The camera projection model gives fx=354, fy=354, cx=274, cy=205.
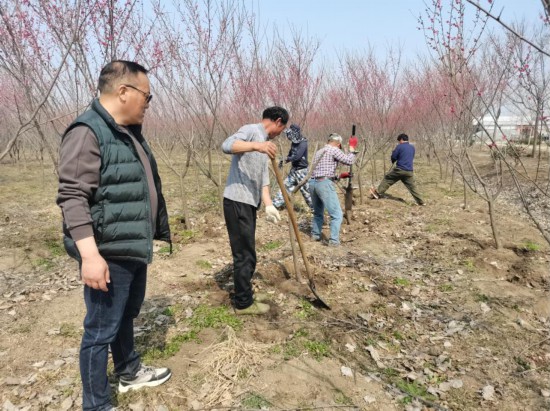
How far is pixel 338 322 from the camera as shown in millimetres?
3281

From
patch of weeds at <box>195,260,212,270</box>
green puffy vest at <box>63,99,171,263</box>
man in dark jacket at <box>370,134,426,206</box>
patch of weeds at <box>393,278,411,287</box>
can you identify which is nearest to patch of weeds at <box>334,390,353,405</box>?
green puffy vest at <box>63,99,171,263</box>

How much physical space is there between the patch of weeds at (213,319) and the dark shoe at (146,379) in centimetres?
75

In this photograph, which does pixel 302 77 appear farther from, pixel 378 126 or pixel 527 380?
pixel 527 380

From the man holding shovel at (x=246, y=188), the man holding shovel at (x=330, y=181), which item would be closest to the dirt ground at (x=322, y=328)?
the man holding shovel at (x=330, y=181)

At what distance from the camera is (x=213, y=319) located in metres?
3.35

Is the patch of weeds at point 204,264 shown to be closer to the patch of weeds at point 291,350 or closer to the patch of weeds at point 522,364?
the patch of weeds at point 291,350

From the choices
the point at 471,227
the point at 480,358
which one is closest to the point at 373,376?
the point at 480,358

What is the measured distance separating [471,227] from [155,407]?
6.02m

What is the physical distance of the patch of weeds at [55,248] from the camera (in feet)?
17.7

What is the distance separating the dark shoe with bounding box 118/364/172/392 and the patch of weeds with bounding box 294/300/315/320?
4.46ft

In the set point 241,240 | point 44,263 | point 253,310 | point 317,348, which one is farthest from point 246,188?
point 44,263

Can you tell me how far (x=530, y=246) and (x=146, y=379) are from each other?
543 centimetres

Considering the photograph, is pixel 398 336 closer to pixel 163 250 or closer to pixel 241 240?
pixel 241 240

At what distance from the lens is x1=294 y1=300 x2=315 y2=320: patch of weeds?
3.42m
